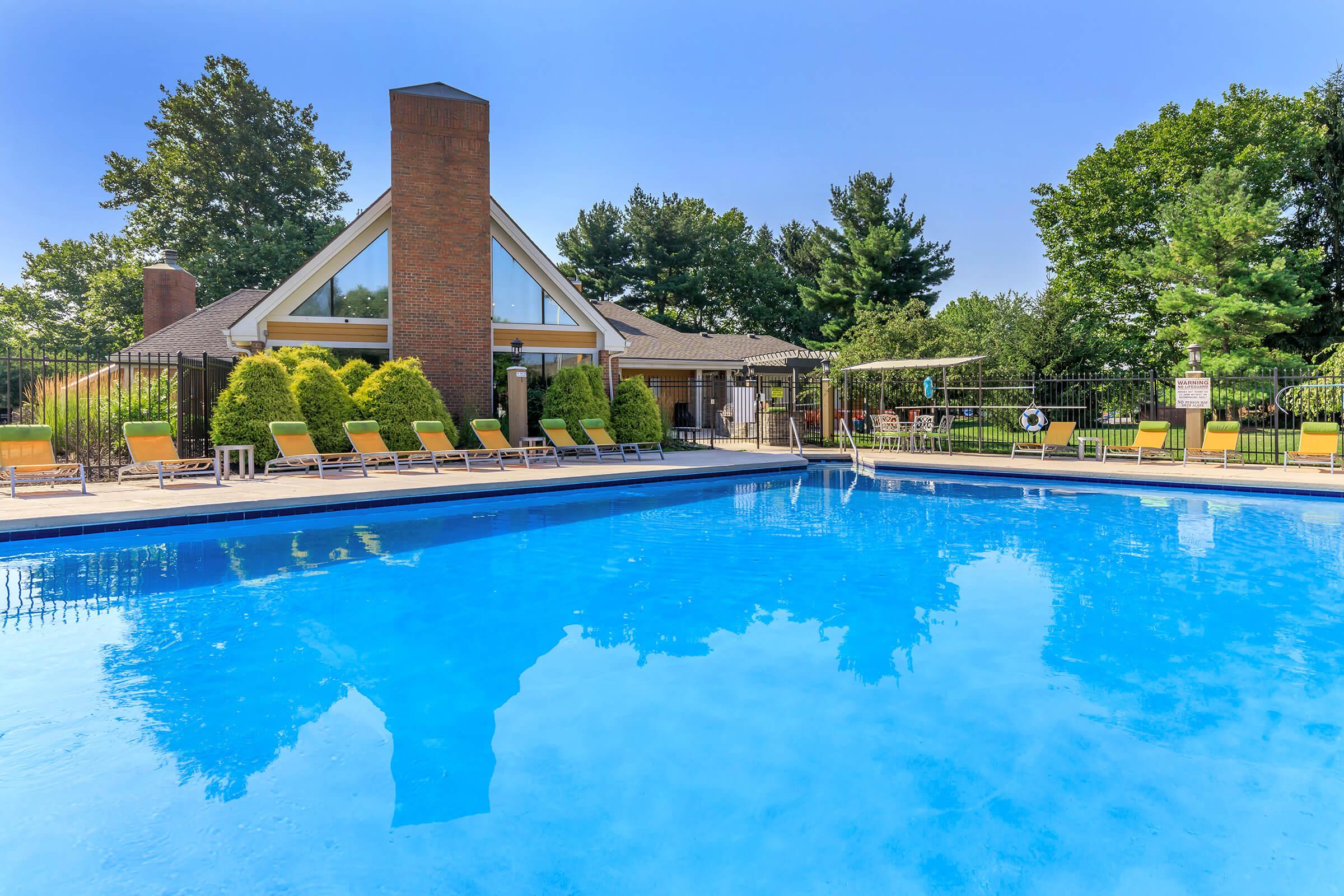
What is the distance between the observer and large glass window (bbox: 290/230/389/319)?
57.8 feet

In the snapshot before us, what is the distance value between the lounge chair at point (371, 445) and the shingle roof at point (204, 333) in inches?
295

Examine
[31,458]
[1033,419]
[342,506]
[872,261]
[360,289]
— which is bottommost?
[342,506]

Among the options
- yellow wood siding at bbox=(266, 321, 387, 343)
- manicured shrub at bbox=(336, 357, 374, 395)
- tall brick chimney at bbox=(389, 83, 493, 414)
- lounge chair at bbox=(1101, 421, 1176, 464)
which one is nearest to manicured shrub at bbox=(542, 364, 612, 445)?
tall brick chimney at bbox=(389, 83, 493, 414)

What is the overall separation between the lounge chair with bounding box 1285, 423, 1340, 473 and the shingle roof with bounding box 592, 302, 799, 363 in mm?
15717

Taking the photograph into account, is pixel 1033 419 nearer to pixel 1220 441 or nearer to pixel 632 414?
pixel 1220 441

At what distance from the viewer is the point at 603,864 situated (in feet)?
9.20

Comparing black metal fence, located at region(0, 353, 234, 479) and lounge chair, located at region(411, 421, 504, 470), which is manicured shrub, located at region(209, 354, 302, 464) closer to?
black metal fence, located at region(0, 353, 234, 479)

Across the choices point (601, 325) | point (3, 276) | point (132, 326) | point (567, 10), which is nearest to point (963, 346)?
point (601, 325)

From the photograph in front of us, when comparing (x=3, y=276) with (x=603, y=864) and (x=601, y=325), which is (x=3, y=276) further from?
(x=603, y=864)

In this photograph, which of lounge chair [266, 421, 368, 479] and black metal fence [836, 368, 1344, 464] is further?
black metal fence [836, 368, 1344, 464]

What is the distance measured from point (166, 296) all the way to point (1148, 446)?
29965 millimetres

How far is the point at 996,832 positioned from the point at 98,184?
48.8 meters

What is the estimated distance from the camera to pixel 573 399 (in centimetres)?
1758

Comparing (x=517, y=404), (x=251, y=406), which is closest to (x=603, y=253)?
(x=517, y=404)
